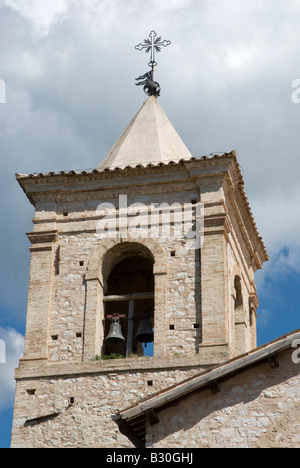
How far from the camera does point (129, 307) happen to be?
22656 millimetres

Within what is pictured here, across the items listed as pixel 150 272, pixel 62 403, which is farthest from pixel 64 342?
pixel 150 272

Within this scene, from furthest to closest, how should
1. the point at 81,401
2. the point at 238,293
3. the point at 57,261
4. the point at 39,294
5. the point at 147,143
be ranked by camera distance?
the point at 147,143 < the point at 238,293 < the point at 57,261 < the point at 39,294 < the point at 81,401

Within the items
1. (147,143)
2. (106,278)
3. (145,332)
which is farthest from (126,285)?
(147,143)

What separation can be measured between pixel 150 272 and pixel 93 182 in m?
2.30

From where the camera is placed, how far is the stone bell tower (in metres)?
20.9

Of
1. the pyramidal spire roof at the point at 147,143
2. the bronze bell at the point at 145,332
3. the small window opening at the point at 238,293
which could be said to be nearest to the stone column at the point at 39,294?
the bronze bell at the point at 145,332

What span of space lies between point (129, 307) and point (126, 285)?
1503mm

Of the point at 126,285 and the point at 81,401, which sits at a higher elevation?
the point at 126,285

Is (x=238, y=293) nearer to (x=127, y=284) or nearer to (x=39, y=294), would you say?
(x=127, y=284)

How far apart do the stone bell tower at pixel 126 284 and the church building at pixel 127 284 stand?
0.02 metres

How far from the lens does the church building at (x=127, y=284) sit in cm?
2094

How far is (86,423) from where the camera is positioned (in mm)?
20688

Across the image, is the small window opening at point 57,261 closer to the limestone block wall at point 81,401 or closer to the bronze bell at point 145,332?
the bronze bell at point 145,332
